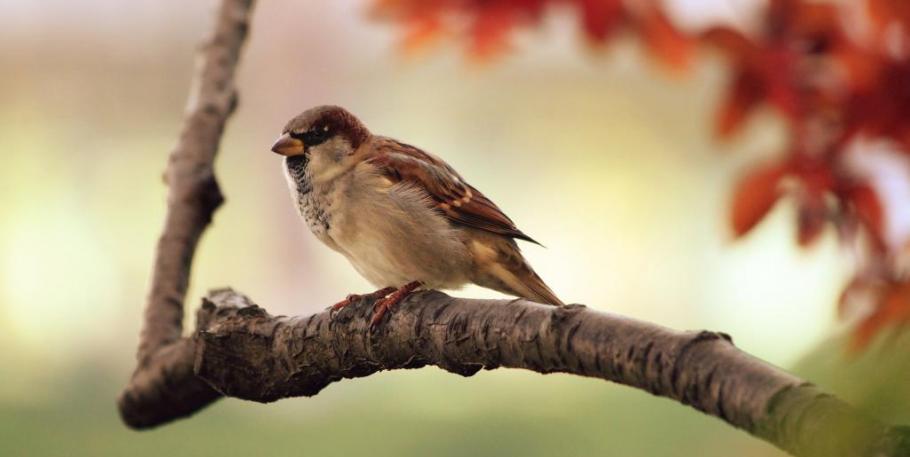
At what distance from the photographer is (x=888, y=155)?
113 cm

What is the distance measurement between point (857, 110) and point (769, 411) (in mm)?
736

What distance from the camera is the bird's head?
1.07m

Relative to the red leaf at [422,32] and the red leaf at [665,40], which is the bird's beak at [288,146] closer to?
the red leaf at [422,32]

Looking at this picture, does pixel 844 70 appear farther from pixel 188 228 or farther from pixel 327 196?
pixel 188 228

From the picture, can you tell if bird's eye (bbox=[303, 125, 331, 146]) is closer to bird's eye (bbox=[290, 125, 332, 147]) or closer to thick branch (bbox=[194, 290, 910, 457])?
bird's eye (bbox=[290, 125, 332, 147])

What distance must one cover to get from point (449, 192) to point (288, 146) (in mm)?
198

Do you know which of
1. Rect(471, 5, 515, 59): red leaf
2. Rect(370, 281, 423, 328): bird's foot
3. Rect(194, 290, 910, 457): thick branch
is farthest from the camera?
Rect(471, 5, 515, 59): red leaf

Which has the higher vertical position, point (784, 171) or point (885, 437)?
point (784, 171)

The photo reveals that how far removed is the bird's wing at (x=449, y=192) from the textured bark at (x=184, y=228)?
182 mm

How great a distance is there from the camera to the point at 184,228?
Result: 42.1 inches

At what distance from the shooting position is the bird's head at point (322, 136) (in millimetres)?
1065

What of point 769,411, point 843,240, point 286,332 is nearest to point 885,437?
point 769,411

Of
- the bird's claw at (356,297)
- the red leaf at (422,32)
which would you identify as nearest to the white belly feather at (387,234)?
the bird's claw at (356,297)

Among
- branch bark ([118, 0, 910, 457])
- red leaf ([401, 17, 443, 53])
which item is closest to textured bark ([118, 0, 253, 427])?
branch bark ([118, 0, 910, 457])
